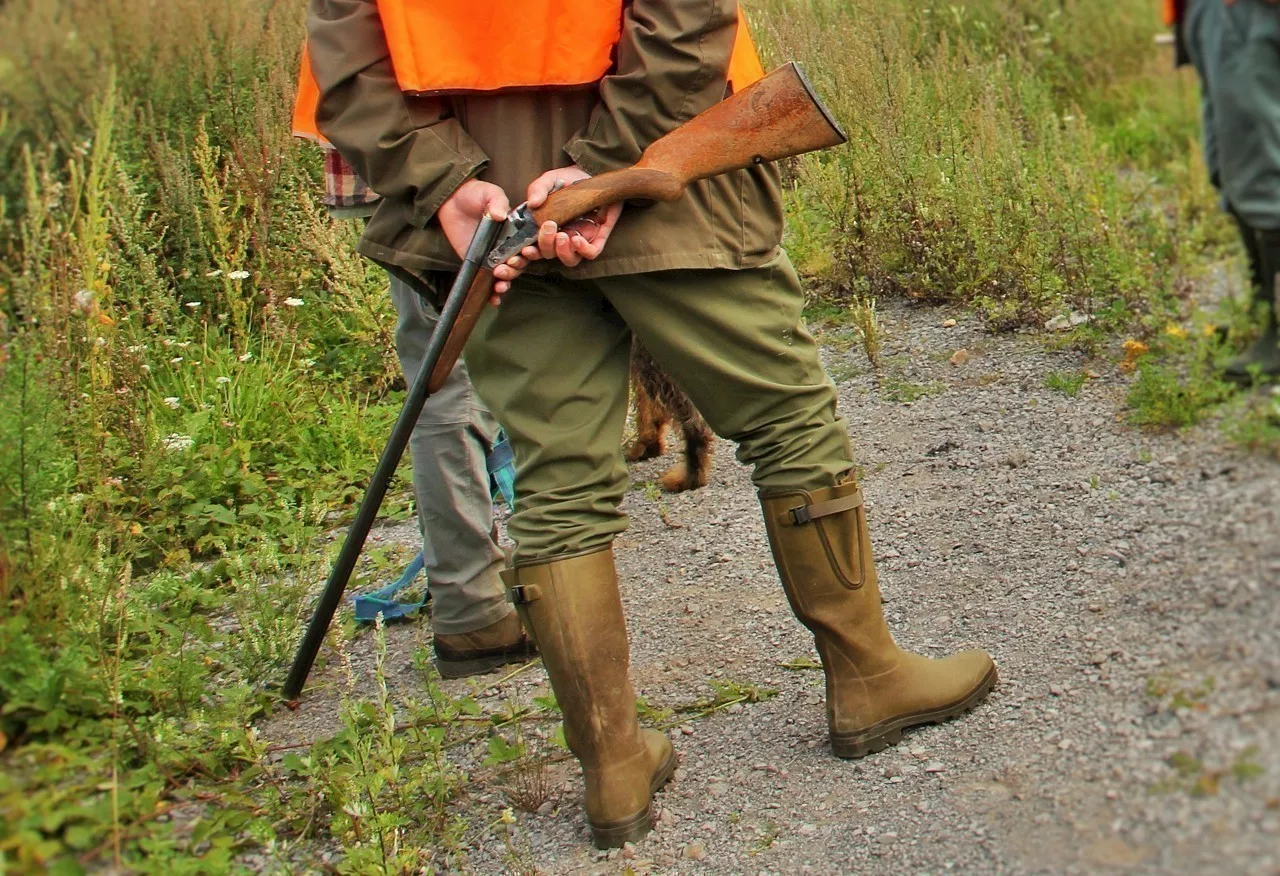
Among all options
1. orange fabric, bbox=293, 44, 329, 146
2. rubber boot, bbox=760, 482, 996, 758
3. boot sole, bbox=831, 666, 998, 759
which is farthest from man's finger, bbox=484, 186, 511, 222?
boot sole, bbox=831, 666, 998, 759

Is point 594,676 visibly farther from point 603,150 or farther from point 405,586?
point 405,586

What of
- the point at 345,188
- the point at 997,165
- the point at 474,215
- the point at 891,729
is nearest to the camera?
the point at 474,215

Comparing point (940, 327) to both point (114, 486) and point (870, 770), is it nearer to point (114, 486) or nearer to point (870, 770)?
point (870, 770)

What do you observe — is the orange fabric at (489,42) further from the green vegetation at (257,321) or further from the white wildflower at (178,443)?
the white wildflower at (178,443)

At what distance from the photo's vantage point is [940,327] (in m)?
4.86

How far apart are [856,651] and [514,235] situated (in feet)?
3.66

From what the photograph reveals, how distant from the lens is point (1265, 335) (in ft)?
5.39

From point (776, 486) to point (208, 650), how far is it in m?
1.83

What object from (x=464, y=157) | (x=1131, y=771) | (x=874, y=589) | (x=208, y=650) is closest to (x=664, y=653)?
(x=874, y=589)

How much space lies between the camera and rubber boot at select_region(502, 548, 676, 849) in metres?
2.67

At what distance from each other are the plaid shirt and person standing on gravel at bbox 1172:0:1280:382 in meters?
2.27

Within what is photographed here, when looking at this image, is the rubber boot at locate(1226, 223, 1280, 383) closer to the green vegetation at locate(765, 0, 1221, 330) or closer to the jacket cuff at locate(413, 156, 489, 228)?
the green vegetation at locate(765, 0, 1221, 330)

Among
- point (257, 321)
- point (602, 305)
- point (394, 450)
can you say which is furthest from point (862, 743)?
point (257, 321)

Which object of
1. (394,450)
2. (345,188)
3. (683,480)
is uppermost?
(345,188)
